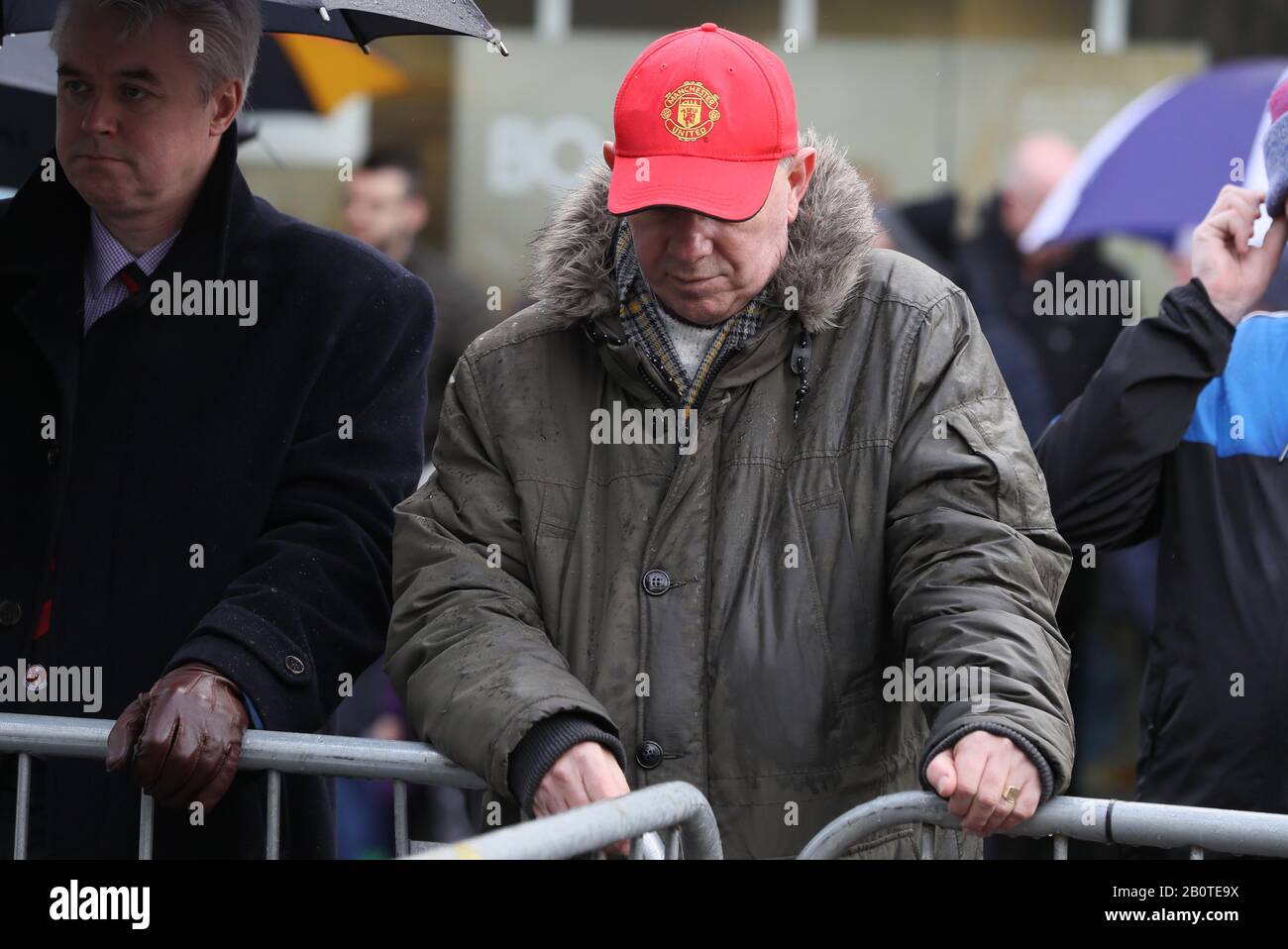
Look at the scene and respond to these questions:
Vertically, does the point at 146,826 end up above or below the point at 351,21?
below

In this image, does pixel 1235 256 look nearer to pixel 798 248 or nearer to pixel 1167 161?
pixel 798 248

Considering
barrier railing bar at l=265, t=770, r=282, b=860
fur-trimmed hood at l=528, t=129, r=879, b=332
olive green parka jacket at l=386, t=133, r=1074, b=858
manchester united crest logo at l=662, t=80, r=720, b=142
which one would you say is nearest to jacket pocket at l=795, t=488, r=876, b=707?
olive green parka jacket at l=386, t=133, r=1074, b=858

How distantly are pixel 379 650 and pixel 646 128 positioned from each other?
1164 millimetres

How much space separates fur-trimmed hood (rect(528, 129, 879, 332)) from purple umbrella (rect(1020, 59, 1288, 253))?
10.7 ft

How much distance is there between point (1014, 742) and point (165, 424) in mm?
1818

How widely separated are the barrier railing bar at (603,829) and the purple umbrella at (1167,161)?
402cm

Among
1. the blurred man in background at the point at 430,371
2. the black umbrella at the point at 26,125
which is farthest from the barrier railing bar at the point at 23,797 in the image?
the blurred man in background at the point at 430,371

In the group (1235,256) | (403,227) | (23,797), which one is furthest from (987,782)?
(403,227)

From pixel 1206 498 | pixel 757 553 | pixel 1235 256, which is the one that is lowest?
pixel 757 553

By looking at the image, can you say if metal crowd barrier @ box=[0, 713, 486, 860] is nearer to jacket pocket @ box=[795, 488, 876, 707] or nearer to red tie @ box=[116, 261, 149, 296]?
jacket pocket @ box=[795, 488, 876, 707]

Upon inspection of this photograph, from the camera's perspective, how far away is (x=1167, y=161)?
22.0 ft

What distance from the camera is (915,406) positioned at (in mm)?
3254
